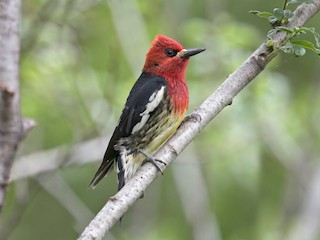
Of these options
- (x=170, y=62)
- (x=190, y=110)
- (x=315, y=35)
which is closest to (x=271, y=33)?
(x=315, y=35)

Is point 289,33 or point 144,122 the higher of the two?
point 289,33

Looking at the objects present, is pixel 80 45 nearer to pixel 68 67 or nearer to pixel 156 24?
pixel 68 67

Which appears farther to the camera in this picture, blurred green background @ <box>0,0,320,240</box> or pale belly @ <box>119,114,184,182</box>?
blurred green background @ <box>0,0,320,240</box>

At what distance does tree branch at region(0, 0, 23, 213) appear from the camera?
2332mm

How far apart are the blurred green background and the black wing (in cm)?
76

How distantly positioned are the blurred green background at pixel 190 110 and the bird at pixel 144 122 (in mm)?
770

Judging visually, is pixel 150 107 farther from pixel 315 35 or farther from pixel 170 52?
pixel 315 35

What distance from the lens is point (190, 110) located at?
210 inches

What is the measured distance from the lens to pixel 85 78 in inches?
206

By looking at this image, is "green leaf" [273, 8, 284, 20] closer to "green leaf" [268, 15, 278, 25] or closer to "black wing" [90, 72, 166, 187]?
"green leaf" [268, 15, 278, 25]

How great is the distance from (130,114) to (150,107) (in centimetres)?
11

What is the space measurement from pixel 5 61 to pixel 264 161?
390cm

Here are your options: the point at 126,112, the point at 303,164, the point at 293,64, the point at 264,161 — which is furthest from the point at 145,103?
the point at 293,64

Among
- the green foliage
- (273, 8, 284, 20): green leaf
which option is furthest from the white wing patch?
(273, 8, 284, 20): green leaf
